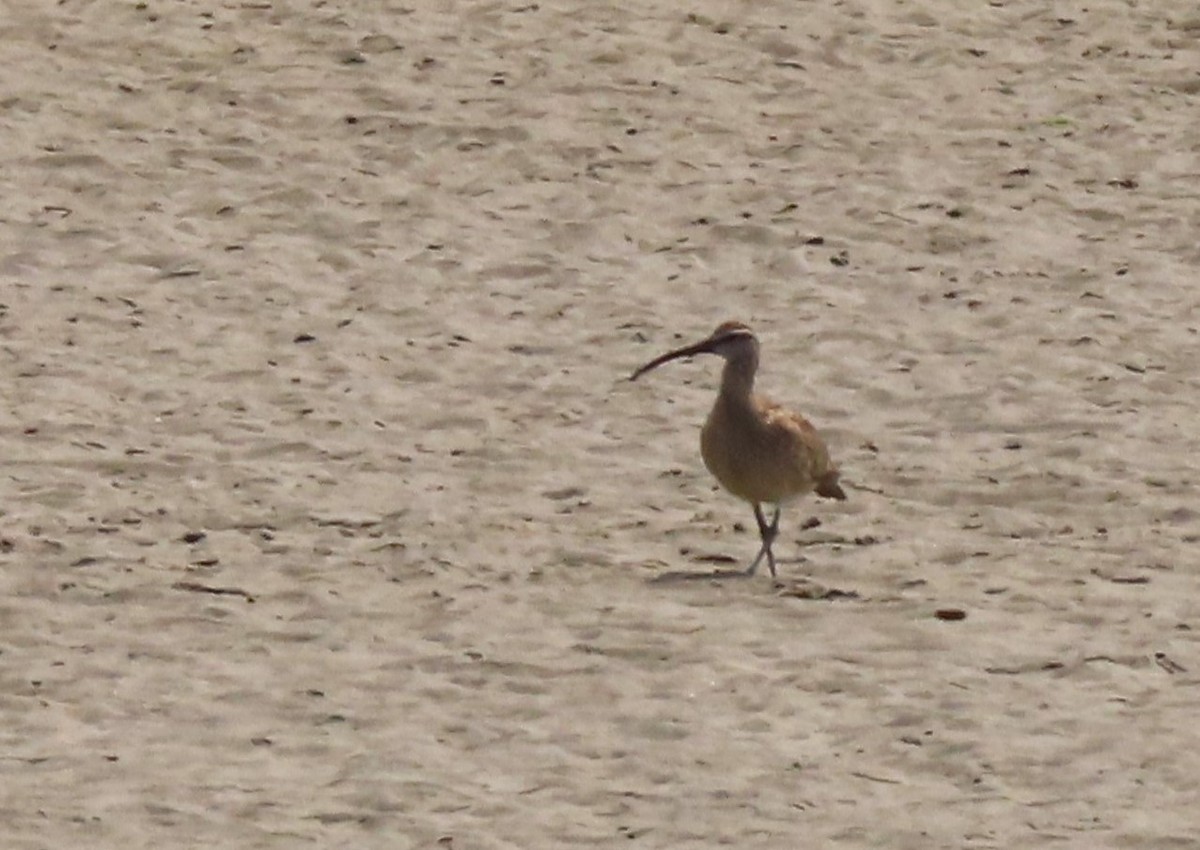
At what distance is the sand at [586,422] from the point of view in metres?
8.06

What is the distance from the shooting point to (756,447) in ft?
32.4

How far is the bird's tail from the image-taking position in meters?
10.1

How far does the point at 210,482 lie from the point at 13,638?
5.25 feet

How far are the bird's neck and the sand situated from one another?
1.67ft

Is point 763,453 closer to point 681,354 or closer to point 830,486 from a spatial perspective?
point 830,486

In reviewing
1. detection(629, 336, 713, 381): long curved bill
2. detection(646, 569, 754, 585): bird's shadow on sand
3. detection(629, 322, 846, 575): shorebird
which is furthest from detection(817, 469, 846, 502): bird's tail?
detection(629, 336, 713, 381): long curved bill

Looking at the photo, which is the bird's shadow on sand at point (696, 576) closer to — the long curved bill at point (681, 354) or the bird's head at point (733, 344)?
the bird's head at point (733, 344)

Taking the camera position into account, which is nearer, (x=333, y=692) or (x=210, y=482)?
(x=333, y=692)

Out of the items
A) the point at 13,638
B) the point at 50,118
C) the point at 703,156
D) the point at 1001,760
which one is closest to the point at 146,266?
the point at 50,118

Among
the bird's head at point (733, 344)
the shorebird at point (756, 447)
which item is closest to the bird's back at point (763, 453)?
the shorebird at point (756, 447)

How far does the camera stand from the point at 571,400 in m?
11.4

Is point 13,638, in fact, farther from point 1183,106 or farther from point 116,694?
point 1183,106

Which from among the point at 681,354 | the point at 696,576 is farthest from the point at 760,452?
the point at 681,354

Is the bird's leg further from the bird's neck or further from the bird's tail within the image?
the bird's neck
